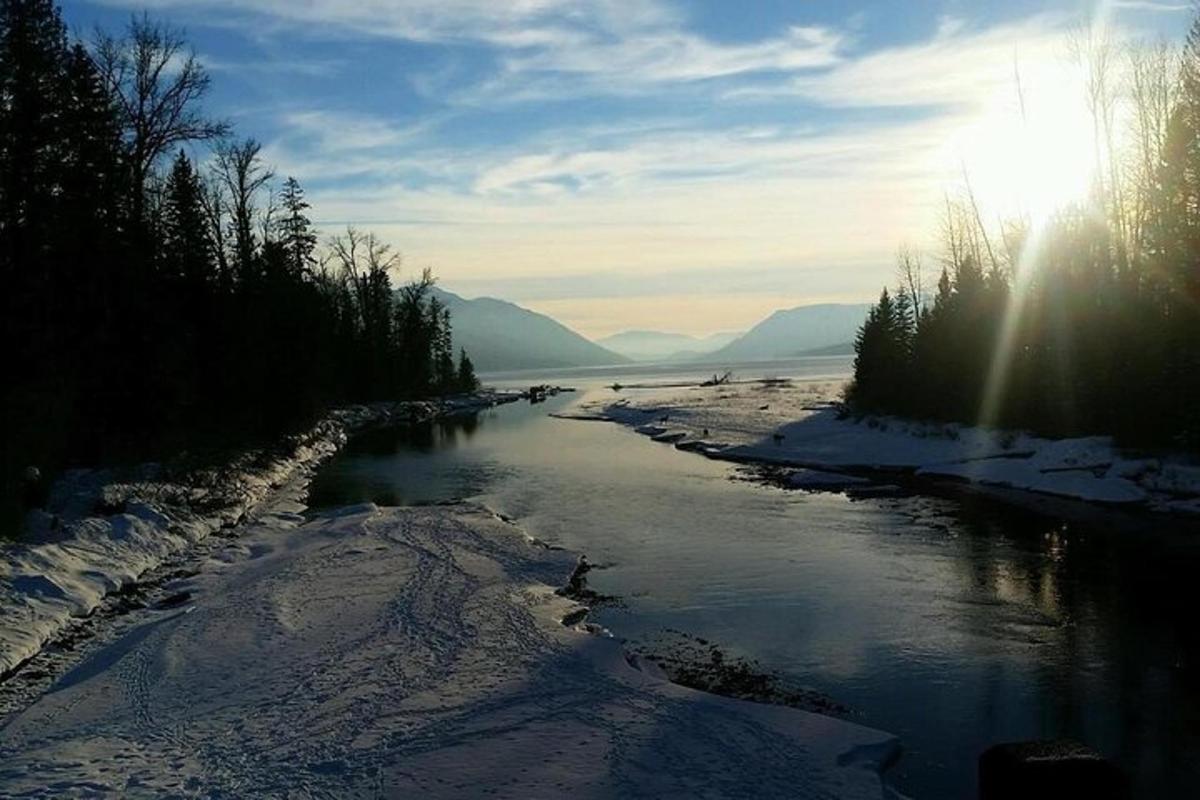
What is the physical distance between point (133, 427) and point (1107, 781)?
29.0 m

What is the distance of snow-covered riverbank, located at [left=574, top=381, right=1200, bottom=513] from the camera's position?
90.8ft

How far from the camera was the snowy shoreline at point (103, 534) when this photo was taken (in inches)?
577

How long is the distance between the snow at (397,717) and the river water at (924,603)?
4.96 ft

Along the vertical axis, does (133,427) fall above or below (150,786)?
above

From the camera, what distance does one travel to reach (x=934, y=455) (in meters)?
39.6

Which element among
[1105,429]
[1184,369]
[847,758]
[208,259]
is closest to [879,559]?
[847,758]

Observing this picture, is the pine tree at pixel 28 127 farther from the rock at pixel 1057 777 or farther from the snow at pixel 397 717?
the rock at pixel 1057 777

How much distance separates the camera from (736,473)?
1479 inches

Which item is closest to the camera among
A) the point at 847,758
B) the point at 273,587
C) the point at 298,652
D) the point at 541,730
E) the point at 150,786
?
the point at 150,786

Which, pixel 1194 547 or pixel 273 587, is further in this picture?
pixel 1194 547

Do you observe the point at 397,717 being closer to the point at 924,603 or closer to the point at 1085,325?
the point at 924,603

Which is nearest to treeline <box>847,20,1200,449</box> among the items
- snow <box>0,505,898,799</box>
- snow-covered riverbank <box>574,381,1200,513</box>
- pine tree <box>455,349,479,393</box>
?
snow-covered riverbank <box>574,381,1200,513</box>

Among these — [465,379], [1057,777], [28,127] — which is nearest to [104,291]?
[28,127]

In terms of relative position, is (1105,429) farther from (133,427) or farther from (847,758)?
(133,427)
